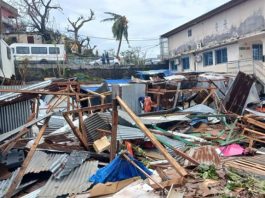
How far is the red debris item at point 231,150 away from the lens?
8.52 metres

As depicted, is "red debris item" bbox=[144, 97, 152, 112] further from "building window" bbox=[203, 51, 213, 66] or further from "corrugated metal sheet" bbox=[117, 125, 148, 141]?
"building window" bbox=[203, 51, 213, 66]

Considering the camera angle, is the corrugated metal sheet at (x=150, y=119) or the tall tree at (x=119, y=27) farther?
the tall tree at (x=119, y=27)

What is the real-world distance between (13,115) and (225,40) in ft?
Answer: 70.9

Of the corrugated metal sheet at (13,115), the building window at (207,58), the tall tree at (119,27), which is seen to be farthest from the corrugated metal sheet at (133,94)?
the tall tree at (119,27)

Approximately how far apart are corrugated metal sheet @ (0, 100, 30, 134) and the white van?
2350cm

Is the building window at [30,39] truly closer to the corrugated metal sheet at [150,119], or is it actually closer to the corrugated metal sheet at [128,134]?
the corrugated metal sheet at [150,119]

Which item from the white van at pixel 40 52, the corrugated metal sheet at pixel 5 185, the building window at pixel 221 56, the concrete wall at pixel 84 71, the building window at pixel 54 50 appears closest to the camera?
the corrugated metal sheet at pixel 5 185

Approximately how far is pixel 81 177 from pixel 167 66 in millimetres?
31185

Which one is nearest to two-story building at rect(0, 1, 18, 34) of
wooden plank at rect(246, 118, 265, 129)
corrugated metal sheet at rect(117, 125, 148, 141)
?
corrugated metal sheet at rect(117, 125, 148, 141)

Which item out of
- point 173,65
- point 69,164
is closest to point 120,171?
point 69,164

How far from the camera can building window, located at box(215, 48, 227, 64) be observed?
91.1 ft

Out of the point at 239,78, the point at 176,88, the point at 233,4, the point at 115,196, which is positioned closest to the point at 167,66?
the point at 233,4

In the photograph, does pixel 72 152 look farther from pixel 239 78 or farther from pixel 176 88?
pixel 176 88

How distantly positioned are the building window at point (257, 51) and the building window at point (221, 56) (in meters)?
2.47
